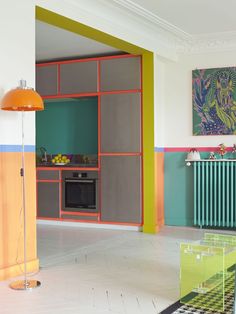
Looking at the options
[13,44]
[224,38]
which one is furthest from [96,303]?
[224,38]

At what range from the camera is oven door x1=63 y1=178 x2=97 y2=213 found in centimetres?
732

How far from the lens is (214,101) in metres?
7.02

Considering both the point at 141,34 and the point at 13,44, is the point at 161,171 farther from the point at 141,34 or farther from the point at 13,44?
the point at 13,44

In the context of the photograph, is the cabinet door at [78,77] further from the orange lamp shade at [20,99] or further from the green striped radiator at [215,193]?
the orange lamp shade at [20,99]

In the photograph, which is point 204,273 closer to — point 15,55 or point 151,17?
point 15,55

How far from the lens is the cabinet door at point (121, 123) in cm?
696

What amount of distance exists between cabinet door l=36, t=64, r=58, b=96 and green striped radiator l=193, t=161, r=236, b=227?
2.38 m

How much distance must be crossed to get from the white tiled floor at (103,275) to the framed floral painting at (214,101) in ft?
4.85

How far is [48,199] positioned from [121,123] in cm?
165

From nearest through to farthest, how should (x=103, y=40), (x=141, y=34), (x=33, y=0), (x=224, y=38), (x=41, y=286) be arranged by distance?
1. (x=41, y=286)
2. (x=33, y=0)
3. (x=103, y=40)
4. (x=141, y=34)
5. (x=224, y=38)

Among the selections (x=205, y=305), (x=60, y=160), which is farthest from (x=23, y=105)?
(x=60, y=160)

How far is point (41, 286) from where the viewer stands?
13.7 ft

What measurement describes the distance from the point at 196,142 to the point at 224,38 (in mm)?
1478

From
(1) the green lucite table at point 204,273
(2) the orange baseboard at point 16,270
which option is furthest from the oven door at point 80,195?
(1) the green lucite table at point 204,273
